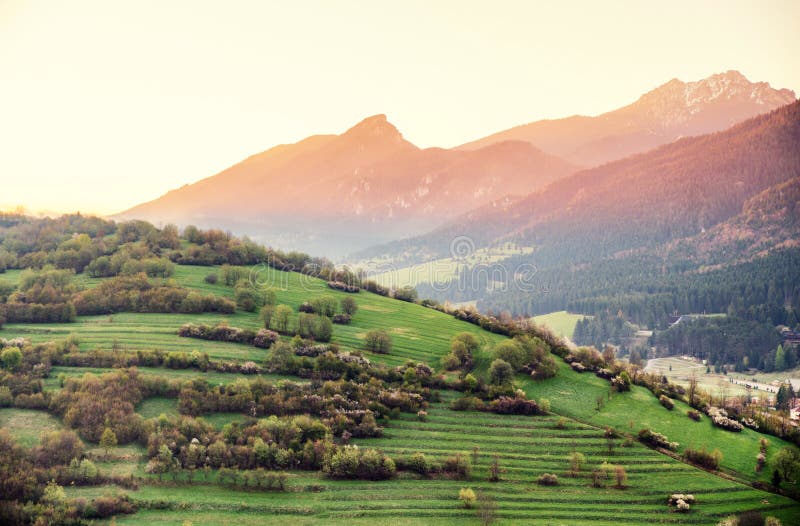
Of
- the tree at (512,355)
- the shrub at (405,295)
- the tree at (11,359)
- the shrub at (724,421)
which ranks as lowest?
the shrub at (724,421)

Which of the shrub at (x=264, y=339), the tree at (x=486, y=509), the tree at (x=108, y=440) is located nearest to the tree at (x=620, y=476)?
the tree at (x=486, y=509)

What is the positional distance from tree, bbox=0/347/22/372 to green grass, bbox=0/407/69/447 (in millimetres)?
9311

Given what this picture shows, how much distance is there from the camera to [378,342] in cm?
9519

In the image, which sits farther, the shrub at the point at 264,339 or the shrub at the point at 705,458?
the shrub at the point at 264,339

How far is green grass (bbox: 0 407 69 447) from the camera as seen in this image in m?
59.3

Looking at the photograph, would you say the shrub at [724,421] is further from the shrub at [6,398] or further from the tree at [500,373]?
the shrub at [6,398]

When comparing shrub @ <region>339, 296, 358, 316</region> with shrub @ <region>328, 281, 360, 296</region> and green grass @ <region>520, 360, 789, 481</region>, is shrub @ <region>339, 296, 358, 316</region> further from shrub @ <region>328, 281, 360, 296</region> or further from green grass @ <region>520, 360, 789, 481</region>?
green grass @ <region>520, 360, 789, 481</region>

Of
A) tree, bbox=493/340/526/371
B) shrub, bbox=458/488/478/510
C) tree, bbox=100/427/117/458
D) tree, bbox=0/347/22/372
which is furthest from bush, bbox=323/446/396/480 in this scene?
tree, bbox=0/347/22/372

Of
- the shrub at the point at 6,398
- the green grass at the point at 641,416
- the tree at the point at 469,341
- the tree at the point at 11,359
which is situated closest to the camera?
the shrub at the point at 6,398

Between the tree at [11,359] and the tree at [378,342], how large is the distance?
165ft

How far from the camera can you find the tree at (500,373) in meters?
84.1

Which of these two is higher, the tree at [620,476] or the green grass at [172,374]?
the green grass at [172,374]

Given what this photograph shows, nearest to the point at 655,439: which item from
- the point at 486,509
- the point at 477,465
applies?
the point at 477,465

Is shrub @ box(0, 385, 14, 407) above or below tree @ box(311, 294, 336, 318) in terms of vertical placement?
below
